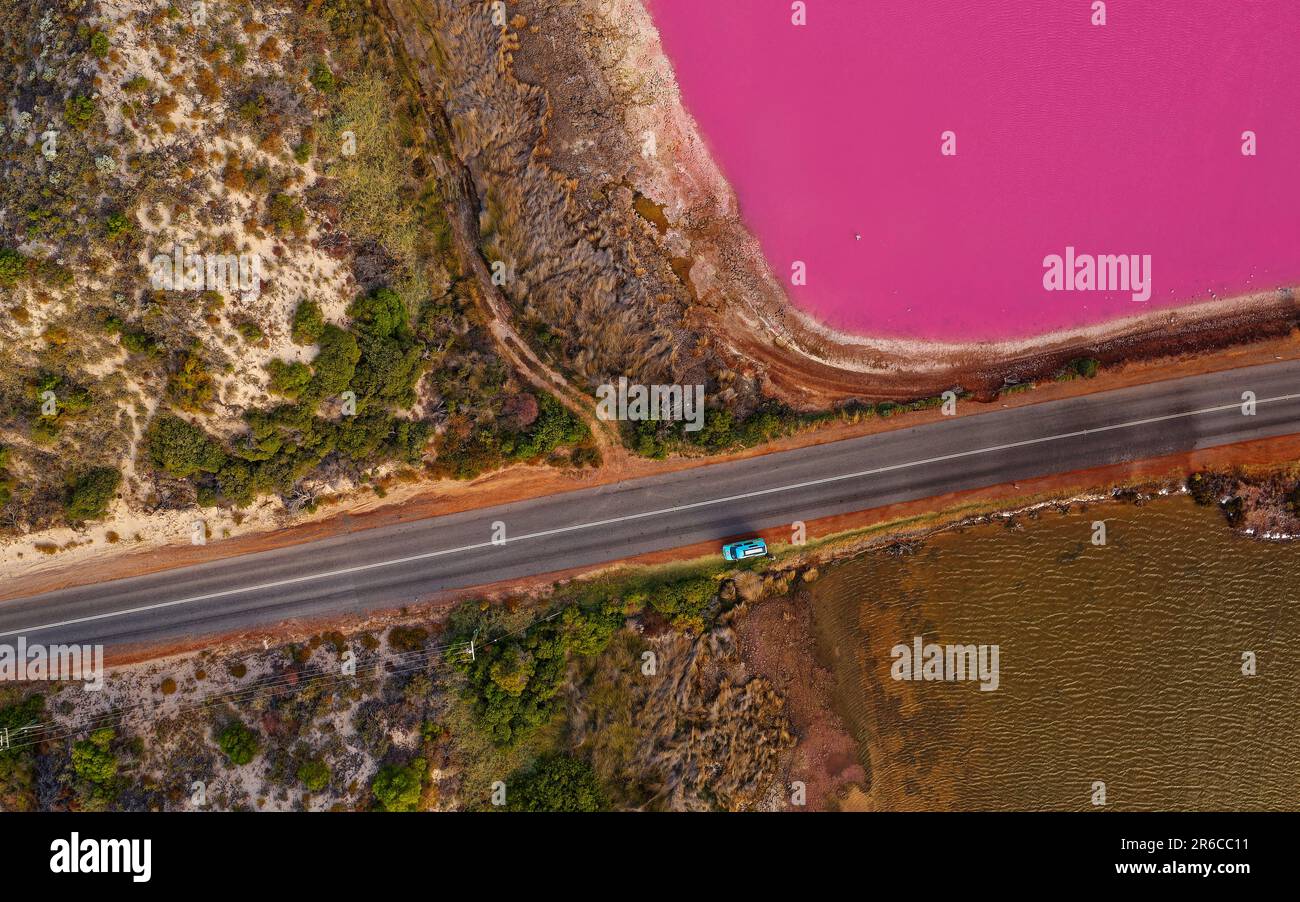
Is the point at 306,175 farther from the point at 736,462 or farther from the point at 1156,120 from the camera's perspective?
the point at 1156,120

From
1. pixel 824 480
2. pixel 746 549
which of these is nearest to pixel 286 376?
pixel 746 549

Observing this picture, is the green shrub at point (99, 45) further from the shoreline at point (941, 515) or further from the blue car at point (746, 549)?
the blue car at point (746, 549)

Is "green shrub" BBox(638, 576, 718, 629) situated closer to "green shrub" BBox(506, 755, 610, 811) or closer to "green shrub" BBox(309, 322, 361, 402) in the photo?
"green shrub" BBox(506, 755, 610, 811)

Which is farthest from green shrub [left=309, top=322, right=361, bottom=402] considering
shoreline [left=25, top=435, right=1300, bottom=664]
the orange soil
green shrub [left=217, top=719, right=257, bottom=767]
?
green shrub [left=217, top=719, right=257, bottom=767]

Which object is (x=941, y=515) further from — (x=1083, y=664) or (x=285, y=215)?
(x=285, y=215)

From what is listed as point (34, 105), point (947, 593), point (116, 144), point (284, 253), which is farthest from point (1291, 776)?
point (34, 105)

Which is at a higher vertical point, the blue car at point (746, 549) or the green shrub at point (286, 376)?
the green shrub at point (286, 376)

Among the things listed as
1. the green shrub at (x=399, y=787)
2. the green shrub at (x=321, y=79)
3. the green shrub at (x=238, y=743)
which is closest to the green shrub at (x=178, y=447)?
the green shrub at (x=238, y=743)
